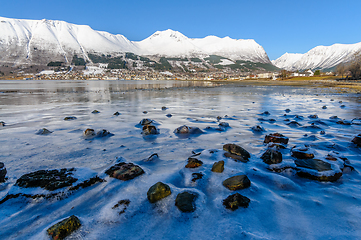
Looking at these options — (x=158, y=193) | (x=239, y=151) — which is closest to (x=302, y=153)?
(x=239, y=151)

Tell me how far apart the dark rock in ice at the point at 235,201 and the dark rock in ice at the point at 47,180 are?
2.90 m

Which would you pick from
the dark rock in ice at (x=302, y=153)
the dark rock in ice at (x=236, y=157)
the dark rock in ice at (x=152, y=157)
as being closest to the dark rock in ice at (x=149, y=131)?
the dark rock in ice at (x=152, y=157)

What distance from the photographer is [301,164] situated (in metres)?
4.00

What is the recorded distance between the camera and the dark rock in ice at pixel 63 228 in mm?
2176

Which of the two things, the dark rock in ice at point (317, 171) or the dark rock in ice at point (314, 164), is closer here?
the dark rock in ice at point (317, 171)

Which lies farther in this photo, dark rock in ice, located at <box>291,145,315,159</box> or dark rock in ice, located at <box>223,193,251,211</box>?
dark rock in ice, located at <box>291,145,315,159</box>

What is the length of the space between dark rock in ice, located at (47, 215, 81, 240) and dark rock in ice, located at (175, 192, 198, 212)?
1.42 m

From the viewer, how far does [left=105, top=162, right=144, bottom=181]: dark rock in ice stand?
360 centimetres

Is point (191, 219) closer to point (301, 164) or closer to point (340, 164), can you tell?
point (301, 164)

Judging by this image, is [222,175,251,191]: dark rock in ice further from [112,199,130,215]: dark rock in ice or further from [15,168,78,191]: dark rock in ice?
[15,168,78,191]: dark rock in ice

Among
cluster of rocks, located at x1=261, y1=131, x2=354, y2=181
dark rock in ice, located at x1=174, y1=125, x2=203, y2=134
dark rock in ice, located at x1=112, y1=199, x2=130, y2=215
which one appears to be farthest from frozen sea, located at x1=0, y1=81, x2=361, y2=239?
dark rock in ice, located at x1=174, y1=125, x2=203, y2=134

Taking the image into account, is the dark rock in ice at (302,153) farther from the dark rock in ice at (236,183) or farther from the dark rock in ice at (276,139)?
the dark rock in ice at (236,183)

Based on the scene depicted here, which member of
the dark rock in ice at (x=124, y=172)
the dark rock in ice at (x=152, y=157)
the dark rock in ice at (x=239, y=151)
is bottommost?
the dark rock in ice at (x=152, y=157)

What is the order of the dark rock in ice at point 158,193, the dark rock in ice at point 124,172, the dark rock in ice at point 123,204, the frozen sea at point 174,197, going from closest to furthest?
the frozen sea at point 174,197 → the dark rock in ice at point 123,204 → the dark rock in ice at point 158,193 → the dark rock in ice at point 124,172
